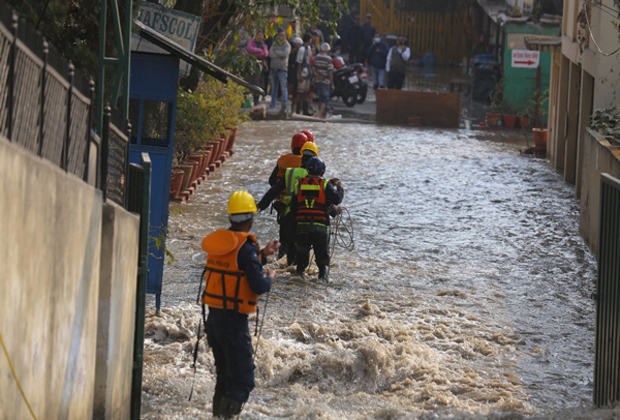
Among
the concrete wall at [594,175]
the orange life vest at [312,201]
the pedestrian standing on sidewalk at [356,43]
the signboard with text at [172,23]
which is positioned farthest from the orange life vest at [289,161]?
the pedestrian standing on sidewalk at [356,43]

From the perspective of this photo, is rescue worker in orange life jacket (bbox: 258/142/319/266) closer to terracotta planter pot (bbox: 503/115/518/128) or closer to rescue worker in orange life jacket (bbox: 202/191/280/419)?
rescue worker in orange life jacket (bbox: 202/191/280/419)

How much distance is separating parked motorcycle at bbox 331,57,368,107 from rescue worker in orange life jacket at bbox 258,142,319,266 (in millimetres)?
17063

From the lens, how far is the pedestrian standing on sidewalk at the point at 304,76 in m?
25.0

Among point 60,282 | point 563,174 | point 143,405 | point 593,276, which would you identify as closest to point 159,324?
point 143,405

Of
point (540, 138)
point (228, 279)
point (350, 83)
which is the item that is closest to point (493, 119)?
point (540, 138)

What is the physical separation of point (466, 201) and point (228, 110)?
4758 millimetres

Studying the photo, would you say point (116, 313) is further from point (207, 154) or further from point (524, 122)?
point (524, 122)

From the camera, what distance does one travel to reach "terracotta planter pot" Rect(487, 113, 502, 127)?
25344 mm

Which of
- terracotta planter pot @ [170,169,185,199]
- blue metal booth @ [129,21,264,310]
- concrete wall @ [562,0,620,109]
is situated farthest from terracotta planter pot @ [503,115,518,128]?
blue metal booth @ [129,21,264,310]

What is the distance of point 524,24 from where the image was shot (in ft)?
83.7

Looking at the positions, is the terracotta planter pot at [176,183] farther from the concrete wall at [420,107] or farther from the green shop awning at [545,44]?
the concrete wall at [420,107]

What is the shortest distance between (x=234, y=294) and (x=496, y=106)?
20.8m

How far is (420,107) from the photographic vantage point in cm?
2545

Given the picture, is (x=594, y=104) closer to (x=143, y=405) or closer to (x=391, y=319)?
(x=391, y=319)
